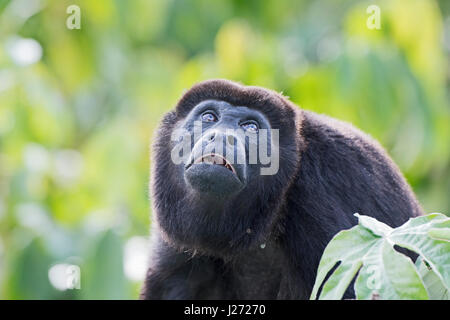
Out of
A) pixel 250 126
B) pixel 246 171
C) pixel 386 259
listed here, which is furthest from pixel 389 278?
pixel 250 126

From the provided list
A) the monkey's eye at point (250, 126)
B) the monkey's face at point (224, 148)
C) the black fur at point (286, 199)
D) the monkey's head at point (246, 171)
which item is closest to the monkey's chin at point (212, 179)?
the monkey's face at point (224, 148)

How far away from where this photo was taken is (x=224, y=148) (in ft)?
11.7

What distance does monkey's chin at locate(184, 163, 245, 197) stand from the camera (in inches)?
140

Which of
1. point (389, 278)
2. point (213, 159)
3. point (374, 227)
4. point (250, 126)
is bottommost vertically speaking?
point (389, 278)

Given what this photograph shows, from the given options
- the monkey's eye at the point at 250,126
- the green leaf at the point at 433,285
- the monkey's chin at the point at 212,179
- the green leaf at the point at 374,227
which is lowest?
the green leaf at the point at 433,285

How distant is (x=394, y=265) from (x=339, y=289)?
161 millimetres

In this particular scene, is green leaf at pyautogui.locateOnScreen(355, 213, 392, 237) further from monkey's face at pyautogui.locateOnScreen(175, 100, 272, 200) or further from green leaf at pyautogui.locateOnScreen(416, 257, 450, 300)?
monkey's face at pyautogui.locateOnScreen(175, 100, 272, 200)

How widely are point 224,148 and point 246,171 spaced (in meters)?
0.27

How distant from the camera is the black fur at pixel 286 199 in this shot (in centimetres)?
390

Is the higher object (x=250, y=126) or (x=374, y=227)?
(x=250, y=126)

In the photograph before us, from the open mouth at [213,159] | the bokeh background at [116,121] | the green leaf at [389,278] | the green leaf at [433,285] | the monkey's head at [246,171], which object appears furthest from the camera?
the bokeh background at [116,121]

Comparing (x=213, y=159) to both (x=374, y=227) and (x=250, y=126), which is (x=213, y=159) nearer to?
(x=250, y=126)

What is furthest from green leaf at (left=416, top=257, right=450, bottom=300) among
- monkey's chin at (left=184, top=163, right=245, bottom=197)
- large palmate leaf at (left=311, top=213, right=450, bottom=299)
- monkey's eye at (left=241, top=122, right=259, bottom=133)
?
monkey's eye at (left=241, top=122, right=259, bottom=133)

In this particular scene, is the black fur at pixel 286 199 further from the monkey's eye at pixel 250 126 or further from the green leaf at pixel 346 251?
the green leaf at pixel 346 251
